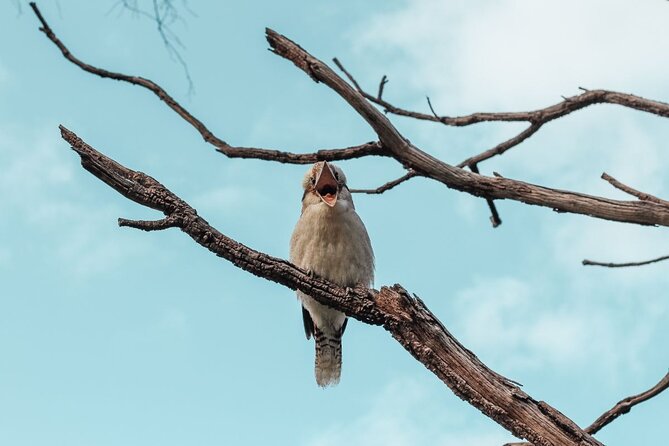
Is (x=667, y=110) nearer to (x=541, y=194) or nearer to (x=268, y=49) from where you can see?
(x=541, y=194)

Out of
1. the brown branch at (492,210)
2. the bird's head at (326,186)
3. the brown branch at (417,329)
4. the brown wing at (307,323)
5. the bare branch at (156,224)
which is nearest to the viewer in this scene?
the brown branch at (417,329)

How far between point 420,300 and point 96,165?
1628 millimetres

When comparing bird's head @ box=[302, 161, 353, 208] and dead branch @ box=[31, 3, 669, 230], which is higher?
bird's head @ box=[302, 161, 353, 208]

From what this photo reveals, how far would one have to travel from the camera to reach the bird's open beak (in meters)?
6.19

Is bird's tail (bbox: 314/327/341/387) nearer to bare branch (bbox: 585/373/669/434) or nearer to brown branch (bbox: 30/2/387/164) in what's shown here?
brown branch (bbox: 30/2/387/164)

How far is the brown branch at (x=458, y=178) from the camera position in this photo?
5074 mm

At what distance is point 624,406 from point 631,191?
122 centimetres

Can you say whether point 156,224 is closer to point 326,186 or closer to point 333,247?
point 333,247

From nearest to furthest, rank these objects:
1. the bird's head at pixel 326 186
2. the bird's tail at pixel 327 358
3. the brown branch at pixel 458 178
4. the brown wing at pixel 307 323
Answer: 1. the brown branch at pixel 458 178
2. the bird's head at pixel 326 186
3. the bird's tail at pixel 327 358
4. the brown wing at pixel 307 323

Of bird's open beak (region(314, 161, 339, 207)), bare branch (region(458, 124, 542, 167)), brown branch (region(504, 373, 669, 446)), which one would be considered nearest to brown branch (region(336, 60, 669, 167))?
bare branch (region(458, 124, 542, 167))

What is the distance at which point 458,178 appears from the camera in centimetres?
543

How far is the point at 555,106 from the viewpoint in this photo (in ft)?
18.9

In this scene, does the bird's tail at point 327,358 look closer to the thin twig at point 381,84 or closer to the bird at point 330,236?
the bird at point 330,236

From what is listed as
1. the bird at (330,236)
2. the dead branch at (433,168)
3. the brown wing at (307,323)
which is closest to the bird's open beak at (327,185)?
the bird at (330,236)
